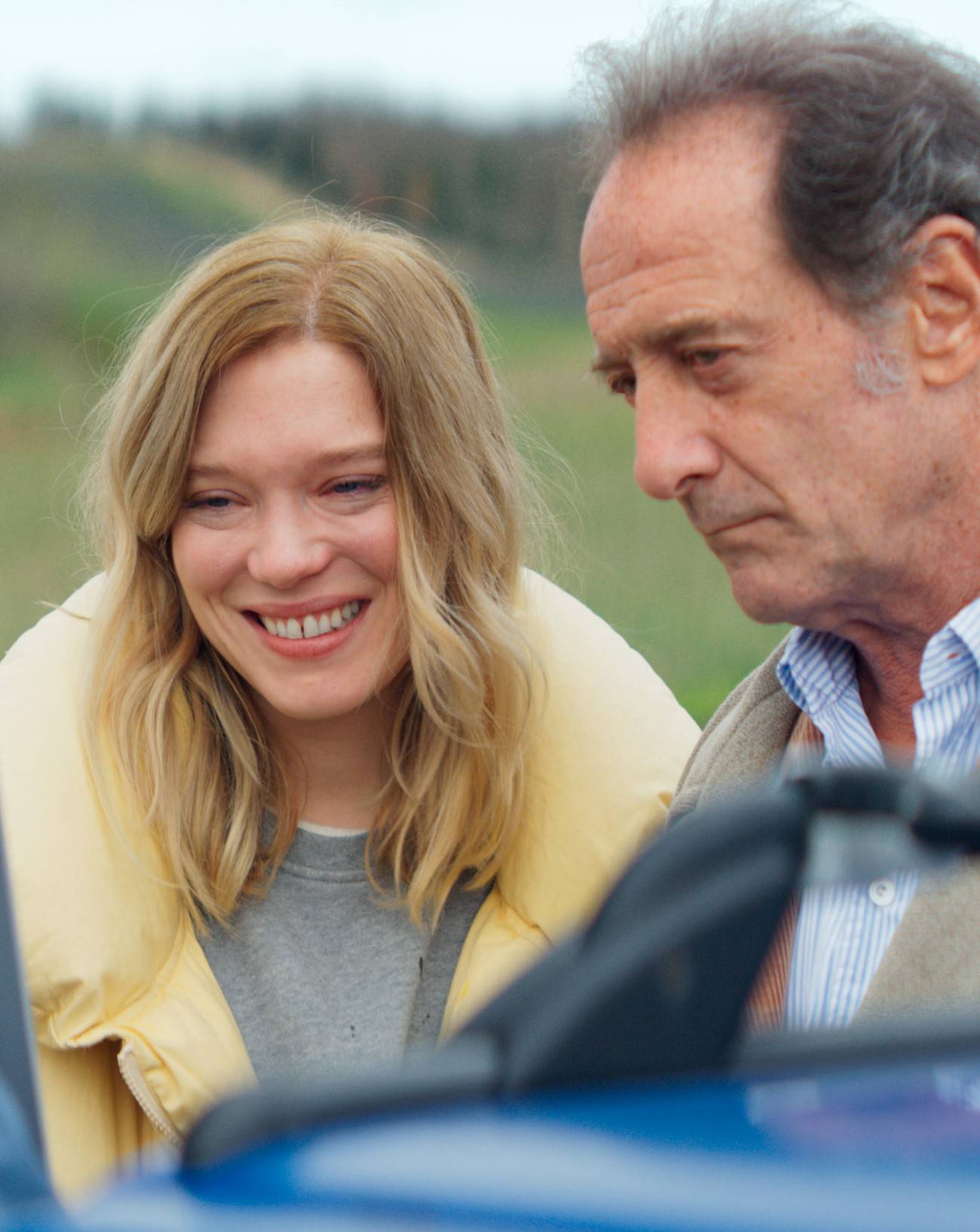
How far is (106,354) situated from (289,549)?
8.75 metres

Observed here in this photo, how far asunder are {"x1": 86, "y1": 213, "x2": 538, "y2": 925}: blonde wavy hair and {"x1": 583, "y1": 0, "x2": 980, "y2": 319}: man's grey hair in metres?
0.68

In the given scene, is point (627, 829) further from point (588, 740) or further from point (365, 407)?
point (365, 407)

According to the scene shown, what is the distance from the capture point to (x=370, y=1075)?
2.43 ft

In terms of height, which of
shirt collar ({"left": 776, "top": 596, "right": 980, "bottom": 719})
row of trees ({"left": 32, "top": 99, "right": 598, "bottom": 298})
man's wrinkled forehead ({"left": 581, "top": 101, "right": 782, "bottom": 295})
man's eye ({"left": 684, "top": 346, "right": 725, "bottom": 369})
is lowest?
shirt collar ({"left": 776, "top": 596, "right": 980, "bottom": 719})

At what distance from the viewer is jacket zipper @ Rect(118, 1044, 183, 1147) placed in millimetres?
2170

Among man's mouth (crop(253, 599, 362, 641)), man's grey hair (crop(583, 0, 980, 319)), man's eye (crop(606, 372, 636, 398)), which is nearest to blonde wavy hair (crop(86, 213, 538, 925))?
man's mouth (crop(253, 599, 362, 641))

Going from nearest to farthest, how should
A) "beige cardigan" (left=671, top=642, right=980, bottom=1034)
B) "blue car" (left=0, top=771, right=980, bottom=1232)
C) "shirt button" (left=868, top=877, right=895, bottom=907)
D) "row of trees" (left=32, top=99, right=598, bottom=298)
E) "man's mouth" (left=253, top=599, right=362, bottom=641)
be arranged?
"blue car" (left=0, top=771, right=980, bottom=1232)
"beige cardigan" (left=671, top=642, right=980, bottom=1034)
"shirt button" (left=868, top=877, right=895, bottom=907)
"man's mouth" (left=253, top=599, right=362, bottom=641)
"row of trees" (left=32, top=99, right=598, bottom=298)

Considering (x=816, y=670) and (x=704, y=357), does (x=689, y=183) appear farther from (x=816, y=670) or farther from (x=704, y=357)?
(x=816, y=670)

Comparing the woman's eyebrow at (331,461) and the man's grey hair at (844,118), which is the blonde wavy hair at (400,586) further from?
the man's grey hair at (844,118)

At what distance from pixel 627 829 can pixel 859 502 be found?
866 mm

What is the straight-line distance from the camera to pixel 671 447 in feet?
6.44

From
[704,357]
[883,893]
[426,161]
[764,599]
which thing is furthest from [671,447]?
[426,161]

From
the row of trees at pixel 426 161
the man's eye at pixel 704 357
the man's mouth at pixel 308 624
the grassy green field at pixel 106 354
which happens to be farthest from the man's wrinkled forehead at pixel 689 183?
the row of trees at pixel 426 161

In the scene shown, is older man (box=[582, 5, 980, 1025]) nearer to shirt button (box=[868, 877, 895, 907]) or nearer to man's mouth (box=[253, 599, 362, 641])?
shirt button (box=[868, 877, 895, 907])
